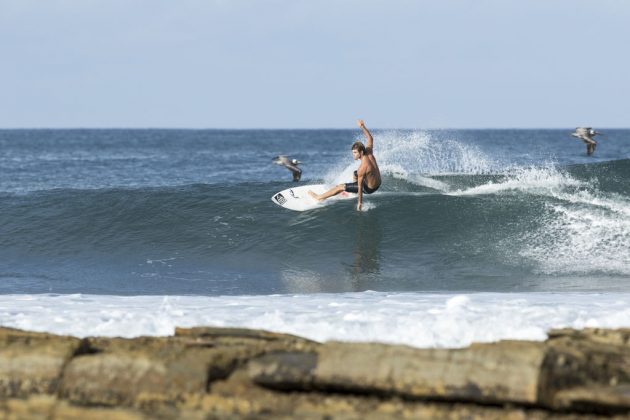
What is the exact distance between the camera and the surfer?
13.7 meters

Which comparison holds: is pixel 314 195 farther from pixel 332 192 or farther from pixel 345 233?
pixel 345 233

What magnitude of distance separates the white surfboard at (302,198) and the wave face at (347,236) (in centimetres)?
17

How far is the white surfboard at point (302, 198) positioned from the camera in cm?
1500

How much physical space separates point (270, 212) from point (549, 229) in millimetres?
4960

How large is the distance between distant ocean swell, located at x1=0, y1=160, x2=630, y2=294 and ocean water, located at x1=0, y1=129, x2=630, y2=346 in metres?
0.04

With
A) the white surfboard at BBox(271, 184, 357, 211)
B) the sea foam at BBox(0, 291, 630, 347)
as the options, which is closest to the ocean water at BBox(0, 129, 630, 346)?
the sea foam at BBox(0, 291, 630, 347)

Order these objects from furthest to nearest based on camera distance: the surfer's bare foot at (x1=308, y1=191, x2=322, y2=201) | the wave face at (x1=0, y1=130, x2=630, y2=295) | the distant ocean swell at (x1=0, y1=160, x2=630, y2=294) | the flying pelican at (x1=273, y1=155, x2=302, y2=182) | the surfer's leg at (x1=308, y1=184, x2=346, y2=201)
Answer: the flying pelican at (x1=273, y1=155, x2=302, y2=182)
the surfer's bare foot at (x1=308, y1=191, x2=322, y2=201)
the surfer's leg at (x1=308, y1=184, x2=346, y2=201)
the distant ocean swell at (x1=0, y1=160, x2=630, y2=294)
the wave face at (x1=0, y1=130, x2=630, y2=295)

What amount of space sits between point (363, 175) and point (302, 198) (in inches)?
63.6

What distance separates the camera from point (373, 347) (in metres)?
4.57

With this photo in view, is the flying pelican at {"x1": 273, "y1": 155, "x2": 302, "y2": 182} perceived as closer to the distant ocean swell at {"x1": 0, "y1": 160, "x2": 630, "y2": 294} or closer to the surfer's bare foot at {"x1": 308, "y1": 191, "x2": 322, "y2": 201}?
the distant ocean swell at {"x1": 0, "y1": 160, "x2": 630, "y2": 294}

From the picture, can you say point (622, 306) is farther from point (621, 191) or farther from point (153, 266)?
point (621, 191)

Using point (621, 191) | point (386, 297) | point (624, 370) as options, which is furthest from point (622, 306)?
point (621, 191)

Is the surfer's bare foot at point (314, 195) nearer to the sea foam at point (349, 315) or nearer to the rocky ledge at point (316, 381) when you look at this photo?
the sea foam at point (349, 315)

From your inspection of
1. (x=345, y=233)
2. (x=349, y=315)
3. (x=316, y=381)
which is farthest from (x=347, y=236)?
(x=316, y=381)
